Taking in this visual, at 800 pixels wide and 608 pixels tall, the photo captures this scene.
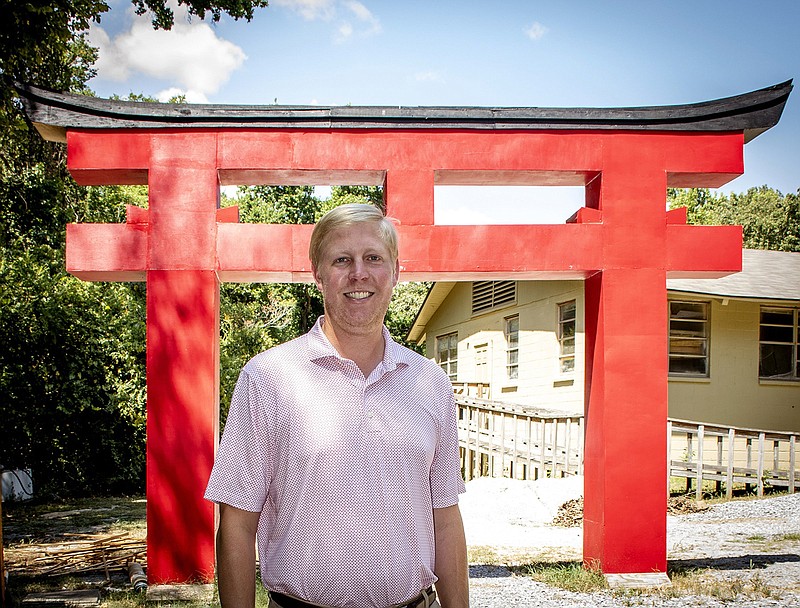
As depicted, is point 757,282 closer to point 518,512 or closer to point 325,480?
point 518,512

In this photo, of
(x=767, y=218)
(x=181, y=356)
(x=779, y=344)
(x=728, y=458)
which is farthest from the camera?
(x=767, y=218)

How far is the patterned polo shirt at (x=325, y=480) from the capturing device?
2.57 m

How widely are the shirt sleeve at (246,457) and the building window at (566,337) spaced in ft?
48.9

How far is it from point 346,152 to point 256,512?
17.5 ft

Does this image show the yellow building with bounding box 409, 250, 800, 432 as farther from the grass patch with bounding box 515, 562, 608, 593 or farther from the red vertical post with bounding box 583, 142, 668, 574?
the red vertical post with bounding box 583, 142, 668, 574

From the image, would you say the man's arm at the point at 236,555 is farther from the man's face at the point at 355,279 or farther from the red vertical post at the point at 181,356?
the red vertical post at the point at 181,356

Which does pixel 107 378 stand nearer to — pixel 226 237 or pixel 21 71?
pixel 21 71

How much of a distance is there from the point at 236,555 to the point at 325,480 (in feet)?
1.24

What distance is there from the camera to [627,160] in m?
7.66

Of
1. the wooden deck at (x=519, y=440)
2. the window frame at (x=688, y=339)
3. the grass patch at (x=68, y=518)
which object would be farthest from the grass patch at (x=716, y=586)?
the window frame at (x=688, y=339)

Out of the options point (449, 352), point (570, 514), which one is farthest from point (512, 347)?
point (570, 514)

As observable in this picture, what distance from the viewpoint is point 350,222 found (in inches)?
110

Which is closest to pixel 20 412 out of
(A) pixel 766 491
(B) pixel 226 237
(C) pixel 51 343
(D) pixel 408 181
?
(C) pixel 51 343

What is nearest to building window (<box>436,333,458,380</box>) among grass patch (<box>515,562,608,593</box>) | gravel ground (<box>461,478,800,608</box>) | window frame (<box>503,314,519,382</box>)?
window frame (<box>503,314,519,382</box>)
